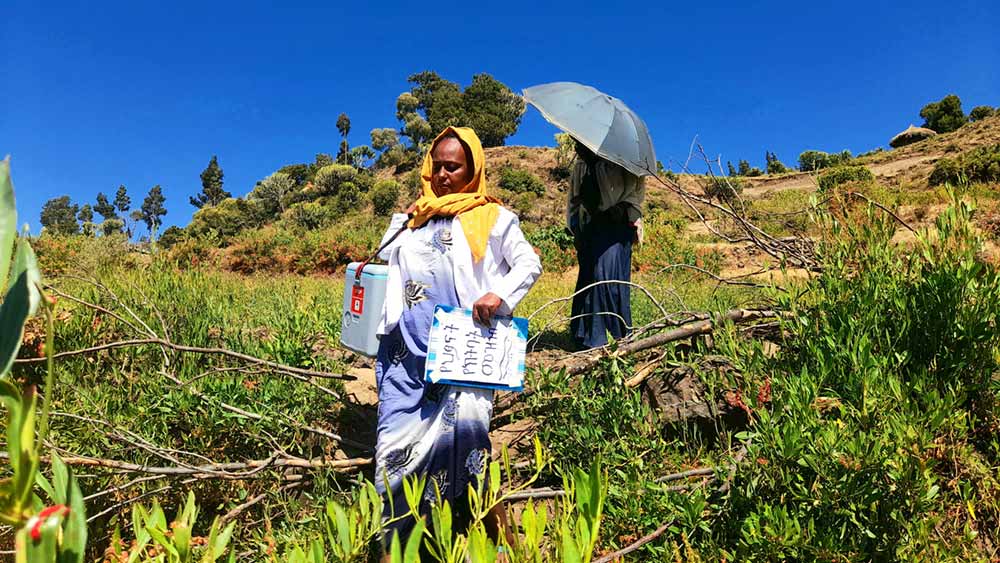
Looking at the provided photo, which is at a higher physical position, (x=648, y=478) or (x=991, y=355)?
(x=991, y=355)

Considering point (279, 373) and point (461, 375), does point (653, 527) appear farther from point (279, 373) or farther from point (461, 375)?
point (279, 373)

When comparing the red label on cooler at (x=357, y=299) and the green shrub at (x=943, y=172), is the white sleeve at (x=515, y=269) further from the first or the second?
the green shrub at (x=943, y=172)

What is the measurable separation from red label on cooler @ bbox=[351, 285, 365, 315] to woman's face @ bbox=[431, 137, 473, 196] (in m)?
0.68

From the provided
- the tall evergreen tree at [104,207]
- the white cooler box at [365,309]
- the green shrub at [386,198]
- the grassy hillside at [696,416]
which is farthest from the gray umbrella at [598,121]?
the tall evergreen tree at [104,207]

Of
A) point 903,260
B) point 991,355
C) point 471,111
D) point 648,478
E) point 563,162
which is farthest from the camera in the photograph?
point 471,111

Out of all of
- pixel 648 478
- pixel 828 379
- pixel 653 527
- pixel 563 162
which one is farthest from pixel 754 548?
pixel 563 162

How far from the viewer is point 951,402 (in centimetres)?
175

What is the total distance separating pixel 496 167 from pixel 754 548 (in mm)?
30526

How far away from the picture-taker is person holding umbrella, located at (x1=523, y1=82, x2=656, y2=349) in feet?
13.3

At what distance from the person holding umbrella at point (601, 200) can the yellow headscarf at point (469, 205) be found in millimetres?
1750

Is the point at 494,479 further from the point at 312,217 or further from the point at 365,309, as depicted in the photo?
the point at 312,217

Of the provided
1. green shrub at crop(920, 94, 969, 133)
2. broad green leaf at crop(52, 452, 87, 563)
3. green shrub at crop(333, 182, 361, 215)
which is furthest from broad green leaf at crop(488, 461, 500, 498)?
green shrub at crop(920, 94, 969, 133)

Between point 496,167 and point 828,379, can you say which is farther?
point 496,167

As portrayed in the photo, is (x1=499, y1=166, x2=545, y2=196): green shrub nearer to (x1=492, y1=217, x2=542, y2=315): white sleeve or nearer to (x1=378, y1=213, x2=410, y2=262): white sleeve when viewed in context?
(x1=378, y1=213, x2=410, y2=262): white sleeve
